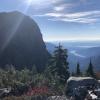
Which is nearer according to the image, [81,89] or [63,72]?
[81,89]

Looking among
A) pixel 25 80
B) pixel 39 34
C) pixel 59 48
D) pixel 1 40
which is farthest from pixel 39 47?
pixel 25 80

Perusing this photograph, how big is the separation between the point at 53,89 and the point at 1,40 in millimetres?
106187

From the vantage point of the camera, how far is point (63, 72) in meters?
34.9

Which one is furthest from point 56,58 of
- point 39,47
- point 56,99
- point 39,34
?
point 39,34

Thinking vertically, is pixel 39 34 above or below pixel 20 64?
above

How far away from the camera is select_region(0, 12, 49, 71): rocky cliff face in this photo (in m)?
116

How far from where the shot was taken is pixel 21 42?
129375 millimetres

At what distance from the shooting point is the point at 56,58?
3556cm

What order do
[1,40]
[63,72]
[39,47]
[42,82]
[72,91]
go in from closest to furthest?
[72,91] < [42,82] < [63,72] < [1,40] < [39,47]

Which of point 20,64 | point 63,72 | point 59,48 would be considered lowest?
point 20,64

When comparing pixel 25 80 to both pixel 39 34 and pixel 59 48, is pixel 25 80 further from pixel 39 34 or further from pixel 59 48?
pixel 39 34

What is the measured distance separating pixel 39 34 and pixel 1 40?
26836 mm

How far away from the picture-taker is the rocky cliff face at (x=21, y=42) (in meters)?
116

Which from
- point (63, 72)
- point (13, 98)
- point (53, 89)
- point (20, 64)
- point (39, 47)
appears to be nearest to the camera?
point (13, 98)
